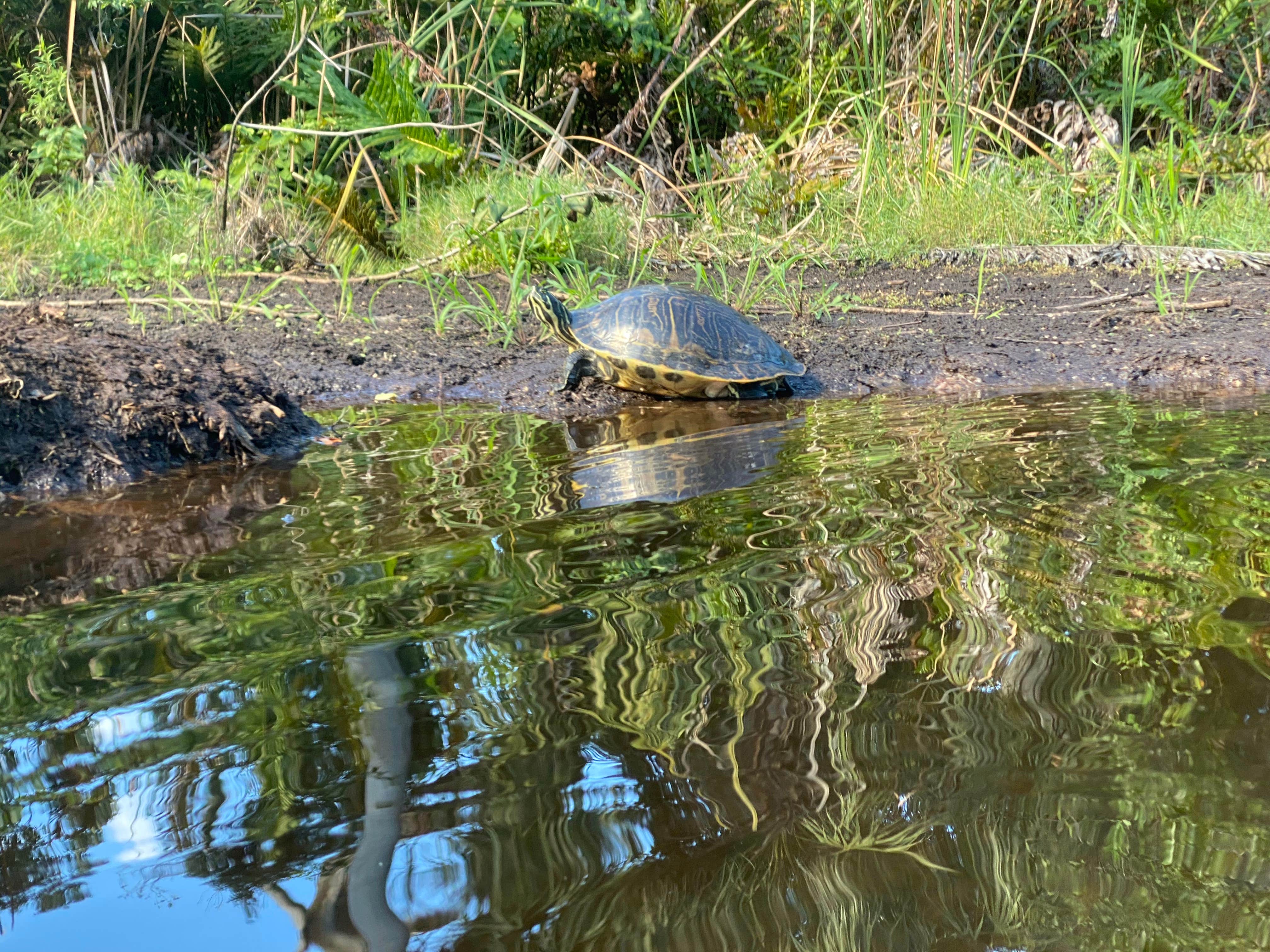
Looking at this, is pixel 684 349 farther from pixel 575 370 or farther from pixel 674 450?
pixel 674 450

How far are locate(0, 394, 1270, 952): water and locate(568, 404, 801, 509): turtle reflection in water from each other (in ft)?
0.47

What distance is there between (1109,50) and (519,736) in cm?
897

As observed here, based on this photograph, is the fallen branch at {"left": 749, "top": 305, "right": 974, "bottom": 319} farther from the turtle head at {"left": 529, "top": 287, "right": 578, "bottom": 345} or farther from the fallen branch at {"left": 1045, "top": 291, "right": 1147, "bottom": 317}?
the turtle head at {"left": 529, "top": 287, "right": 578, "bottom": 345}

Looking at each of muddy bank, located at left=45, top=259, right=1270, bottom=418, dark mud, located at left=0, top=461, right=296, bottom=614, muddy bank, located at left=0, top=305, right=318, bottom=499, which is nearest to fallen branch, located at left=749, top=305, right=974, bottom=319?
muddy bank, located at left=45, top=259, right=1270, bottom=418

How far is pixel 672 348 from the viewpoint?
168 inches

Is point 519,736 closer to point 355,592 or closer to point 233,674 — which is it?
point 233,674

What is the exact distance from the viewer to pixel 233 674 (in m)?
1.48

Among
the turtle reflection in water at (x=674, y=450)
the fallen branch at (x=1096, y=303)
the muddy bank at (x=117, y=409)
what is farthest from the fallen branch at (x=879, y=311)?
the muddy bank at (x=117, y=409)

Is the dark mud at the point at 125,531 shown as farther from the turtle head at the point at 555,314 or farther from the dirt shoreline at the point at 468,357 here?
the turtle head at the point at 555,314

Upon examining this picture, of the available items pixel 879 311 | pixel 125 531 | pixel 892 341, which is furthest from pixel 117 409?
pixel 879 311

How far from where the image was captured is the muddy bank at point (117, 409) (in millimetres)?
2967

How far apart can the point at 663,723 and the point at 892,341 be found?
3819 mm

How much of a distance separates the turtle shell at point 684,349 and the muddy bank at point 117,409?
1364mm

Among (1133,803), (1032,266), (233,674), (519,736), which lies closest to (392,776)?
(519,736)
